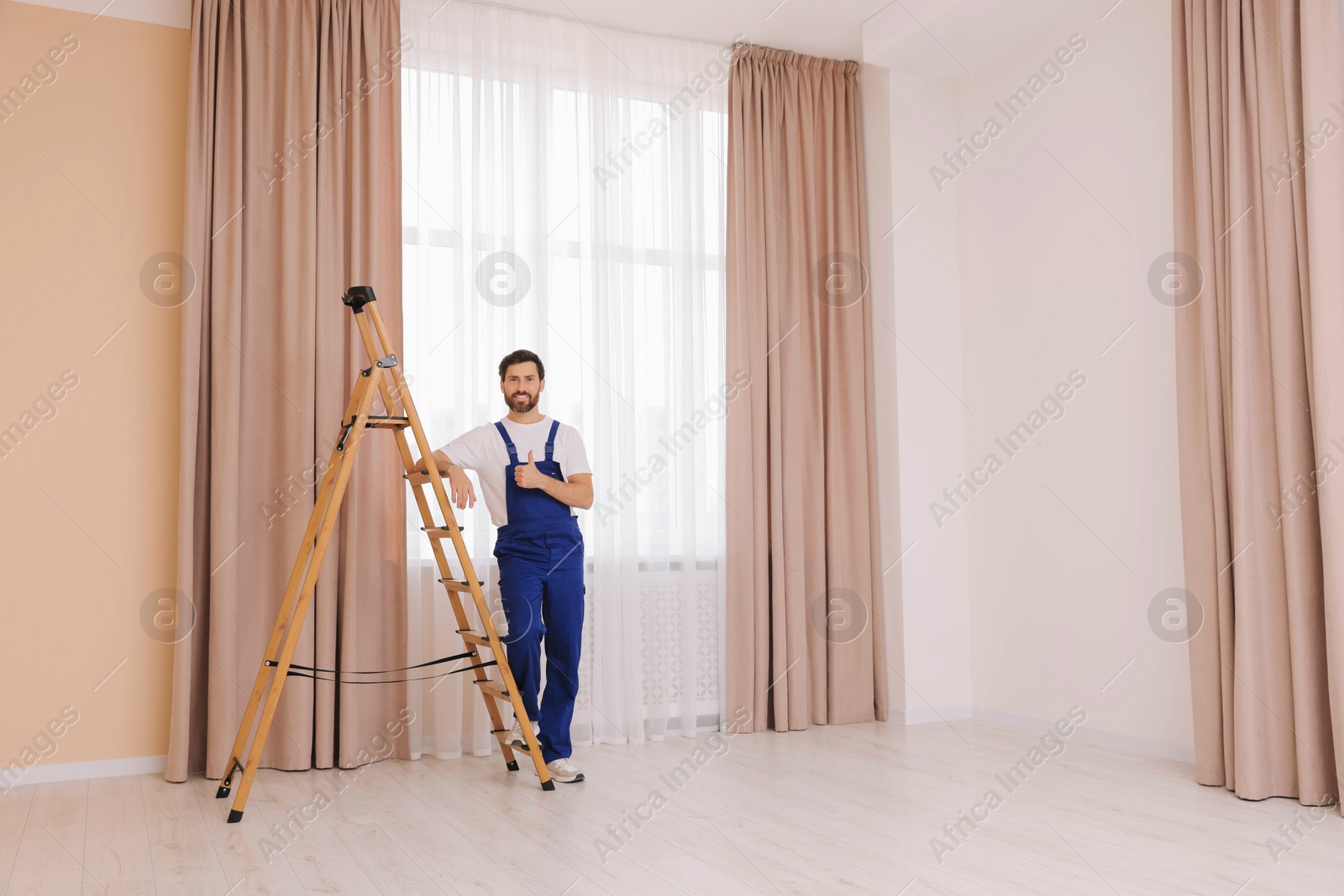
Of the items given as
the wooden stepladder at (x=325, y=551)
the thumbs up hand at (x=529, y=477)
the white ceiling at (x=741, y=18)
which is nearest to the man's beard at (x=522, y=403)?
the thumbs up hand at (x=529, y=477)

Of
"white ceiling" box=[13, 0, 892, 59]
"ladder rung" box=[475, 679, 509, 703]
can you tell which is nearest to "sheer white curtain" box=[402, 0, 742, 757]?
"white ceiling" box=[13, 0, 892, 59]

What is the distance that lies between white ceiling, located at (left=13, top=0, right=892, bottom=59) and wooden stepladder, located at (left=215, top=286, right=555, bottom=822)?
6.03ft

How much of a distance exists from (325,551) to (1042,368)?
10.2 ft

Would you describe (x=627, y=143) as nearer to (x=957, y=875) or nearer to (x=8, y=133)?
(x=8, y=133)

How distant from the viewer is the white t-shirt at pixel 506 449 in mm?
3719

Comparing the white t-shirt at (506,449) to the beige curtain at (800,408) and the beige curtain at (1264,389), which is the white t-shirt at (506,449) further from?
the beige curtain at (1264,389)

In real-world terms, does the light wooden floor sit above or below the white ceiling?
below

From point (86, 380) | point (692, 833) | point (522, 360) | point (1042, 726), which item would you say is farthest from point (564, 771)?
point (86, 380)

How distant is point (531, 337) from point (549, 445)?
0.73m

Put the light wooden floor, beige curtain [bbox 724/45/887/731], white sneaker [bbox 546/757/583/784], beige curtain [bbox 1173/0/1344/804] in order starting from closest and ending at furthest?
the light wooden floor < beige curtain [bbox 1173/0/1344/804] < white sneaker [bbox 546/757/583/784] < beige curtain [bbox 724/45/887/731]

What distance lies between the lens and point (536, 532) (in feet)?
11.9

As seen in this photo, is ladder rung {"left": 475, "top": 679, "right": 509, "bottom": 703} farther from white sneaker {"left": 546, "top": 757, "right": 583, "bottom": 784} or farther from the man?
white sneaker {"left": 546, "top": 757, "right": 583, "bottom": 784}

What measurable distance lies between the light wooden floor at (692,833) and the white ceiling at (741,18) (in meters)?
3.20

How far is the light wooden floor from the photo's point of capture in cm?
246
